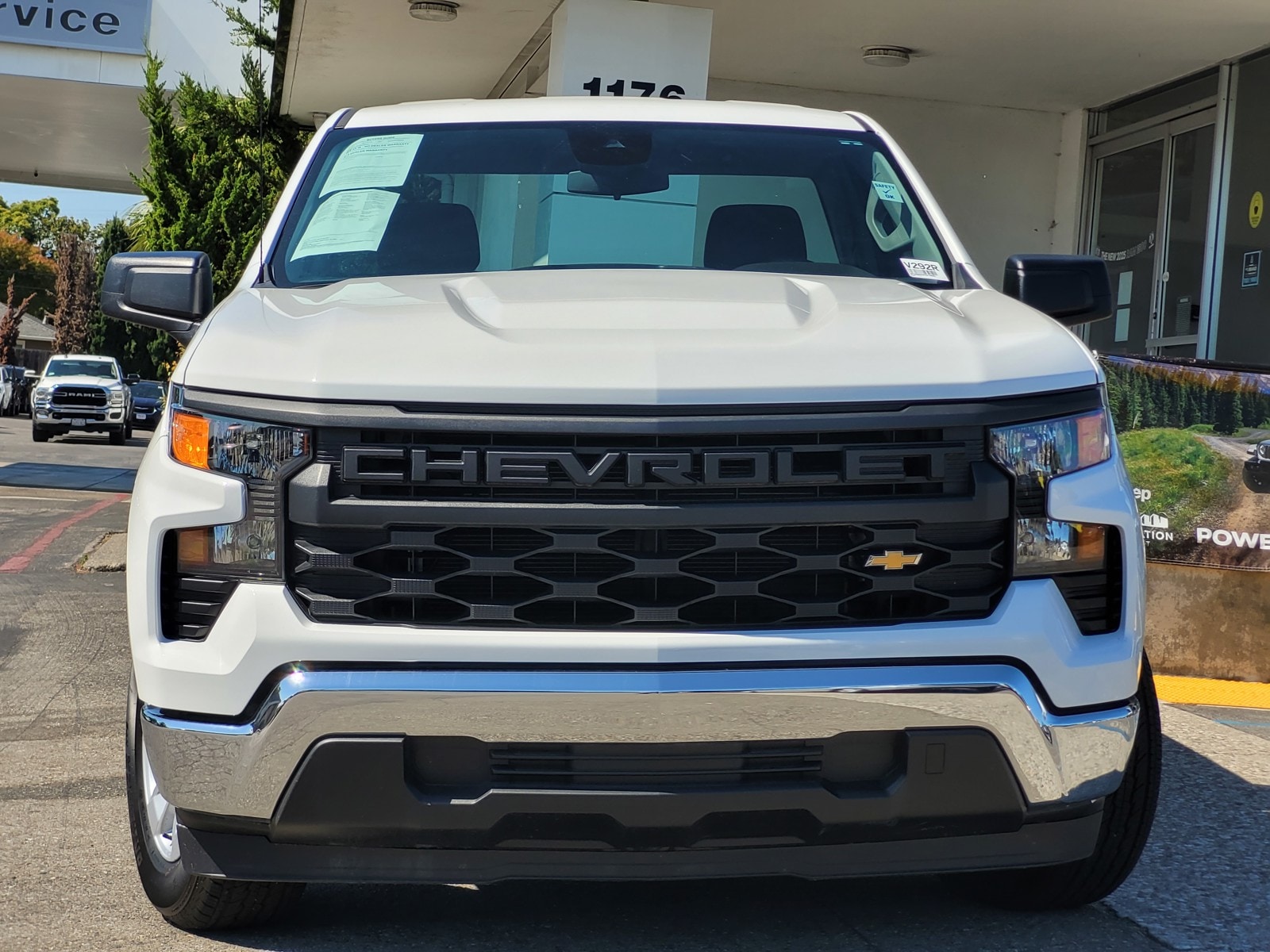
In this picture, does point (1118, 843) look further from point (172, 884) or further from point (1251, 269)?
point (1251, 269)

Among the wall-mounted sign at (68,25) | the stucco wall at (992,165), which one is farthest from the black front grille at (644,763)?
the wall-mounted sign at (68,25)

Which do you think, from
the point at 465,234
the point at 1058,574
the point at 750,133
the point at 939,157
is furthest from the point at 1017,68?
the point at 1058,574

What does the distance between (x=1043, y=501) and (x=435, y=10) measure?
353 inches

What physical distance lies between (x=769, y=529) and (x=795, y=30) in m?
8.84

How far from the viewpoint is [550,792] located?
8.07ft

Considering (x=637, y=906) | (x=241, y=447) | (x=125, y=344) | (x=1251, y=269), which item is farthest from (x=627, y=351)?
(x=125, y=344)

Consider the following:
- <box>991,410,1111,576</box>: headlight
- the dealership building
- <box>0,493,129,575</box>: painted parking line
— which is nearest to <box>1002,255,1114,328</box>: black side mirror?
<box>991,410,1111,576</box>: headlight

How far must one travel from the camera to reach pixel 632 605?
250 cm

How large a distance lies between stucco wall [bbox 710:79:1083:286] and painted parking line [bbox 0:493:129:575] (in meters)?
6.53

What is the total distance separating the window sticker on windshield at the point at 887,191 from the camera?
4.03 m

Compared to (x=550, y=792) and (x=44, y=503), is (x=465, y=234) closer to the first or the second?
(x=550, y=792)

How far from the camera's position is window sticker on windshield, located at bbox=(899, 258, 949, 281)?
3666 millimetres

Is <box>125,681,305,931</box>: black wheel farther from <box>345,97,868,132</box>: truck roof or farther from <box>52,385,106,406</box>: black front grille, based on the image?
<box>52,385,106,406</box>: black front grille

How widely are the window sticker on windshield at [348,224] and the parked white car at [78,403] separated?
26.6m
